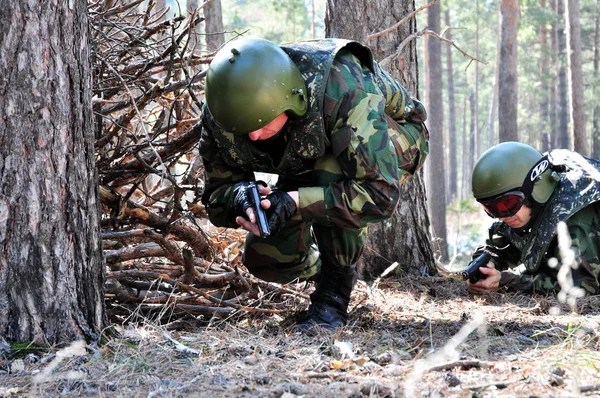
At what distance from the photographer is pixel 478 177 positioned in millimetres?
4137

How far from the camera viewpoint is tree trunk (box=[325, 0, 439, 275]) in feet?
15.2

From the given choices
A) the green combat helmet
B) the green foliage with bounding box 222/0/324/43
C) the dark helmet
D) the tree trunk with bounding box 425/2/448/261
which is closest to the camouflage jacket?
the green combat helmet

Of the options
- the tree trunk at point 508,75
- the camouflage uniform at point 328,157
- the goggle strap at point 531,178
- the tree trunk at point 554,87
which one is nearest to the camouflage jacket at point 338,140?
the camouflage uniform at point 328,157

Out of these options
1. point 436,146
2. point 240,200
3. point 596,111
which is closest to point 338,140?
point 240,200

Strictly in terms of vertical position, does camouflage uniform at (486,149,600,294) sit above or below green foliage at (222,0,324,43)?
below

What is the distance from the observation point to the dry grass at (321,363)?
6.70ft

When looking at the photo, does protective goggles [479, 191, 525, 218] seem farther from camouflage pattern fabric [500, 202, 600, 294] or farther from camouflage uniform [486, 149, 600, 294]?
camouflage pattern fabric [500, 202, 600, 294]

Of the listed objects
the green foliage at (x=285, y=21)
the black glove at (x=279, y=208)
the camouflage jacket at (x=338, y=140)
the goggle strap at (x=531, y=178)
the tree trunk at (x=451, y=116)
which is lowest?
the tree trunk at (x=451, y=116)

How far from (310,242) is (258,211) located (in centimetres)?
72

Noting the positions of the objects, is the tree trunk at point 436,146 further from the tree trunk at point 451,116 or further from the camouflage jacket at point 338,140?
the tree trunk at point 451,116

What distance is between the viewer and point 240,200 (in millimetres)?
2895

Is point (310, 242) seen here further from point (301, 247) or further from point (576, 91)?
point (576, 91)

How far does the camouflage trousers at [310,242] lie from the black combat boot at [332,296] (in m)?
0.05

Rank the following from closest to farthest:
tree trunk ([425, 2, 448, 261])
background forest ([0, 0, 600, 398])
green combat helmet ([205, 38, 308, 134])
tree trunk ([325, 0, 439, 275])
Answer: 1. background forest ([0, 0, 600, 398])
2. green combat helmet ([205, 38, 308, 134])
3. tree trunk ([325, 0, 439, 275])
4. tree trunk ([425, 2, 448, 261])
